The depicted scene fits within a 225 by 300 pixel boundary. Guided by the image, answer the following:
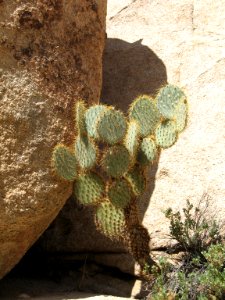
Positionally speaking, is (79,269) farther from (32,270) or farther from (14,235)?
(14,235)

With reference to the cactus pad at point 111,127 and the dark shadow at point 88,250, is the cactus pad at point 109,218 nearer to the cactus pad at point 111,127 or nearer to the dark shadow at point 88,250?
the cactus pad at point 111,127

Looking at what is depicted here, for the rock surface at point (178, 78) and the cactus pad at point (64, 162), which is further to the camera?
the rock surface at point (178, 78)

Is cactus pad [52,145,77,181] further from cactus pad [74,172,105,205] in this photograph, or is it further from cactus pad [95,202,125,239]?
cactus pad [95,202,125,239]

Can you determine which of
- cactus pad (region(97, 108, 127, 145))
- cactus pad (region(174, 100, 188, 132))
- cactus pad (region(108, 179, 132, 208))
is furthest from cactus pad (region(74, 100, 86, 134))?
cactus pad (region(174, 100, 188, 132))

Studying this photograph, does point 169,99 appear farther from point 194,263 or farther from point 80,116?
point 194,263

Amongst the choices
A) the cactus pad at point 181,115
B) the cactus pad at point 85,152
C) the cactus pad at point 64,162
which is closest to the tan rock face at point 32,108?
the cactus pad at point 64,162

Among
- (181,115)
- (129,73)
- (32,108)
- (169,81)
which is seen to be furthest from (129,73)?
(32,108)
